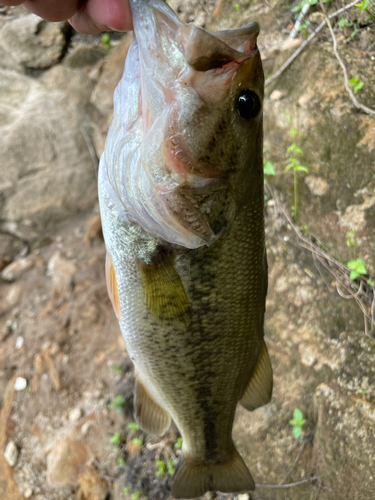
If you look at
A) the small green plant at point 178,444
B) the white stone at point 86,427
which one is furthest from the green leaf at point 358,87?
the white stone at point 86,427

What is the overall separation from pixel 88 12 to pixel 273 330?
72.7 inches

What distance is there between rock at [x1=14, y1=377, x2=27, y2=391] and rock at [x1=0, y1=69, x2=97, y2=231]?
1.52 meters

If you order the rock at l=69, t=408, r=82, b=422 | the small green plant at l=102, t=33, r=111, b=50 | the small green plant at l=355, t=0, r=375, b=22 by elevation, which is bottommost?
the rock at l=69, t=408, r=82, b=422

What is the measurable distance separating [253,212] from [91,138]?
304cm

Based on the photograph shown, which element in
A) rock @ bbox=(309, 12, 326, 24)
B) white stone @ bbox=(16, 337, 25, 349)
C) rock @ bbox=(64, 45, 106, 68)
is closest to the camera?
rock @ bbox=(309, 12, 326, 24)

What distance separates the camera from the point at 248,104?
0.83 metres

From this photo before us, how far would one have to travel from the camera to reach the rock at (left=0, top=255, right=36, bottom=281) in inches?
129

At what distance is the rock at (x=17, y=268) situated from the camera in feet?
10.8

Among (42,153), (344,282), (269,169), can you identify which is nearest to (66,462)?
(344,282)

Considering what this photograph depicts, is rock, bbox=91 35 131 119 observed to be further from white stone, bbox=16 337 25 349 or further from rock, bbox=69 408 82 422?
rock, bbox=69 408 82 422

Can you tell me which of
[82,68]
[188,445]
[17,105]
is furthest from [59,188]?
[188,445]

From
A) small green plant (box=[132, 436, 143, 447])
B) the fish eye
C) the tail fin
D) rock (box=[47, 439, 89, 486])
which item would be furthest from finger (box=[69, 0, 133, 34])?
rock (box=[47, 439, 89, 486])

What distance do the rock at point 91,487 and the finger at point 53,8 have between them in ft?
8.23

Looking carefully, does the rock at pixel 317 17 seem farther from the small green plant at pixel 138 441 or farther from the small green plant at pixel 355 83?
the small green plant at pixel 138 441
